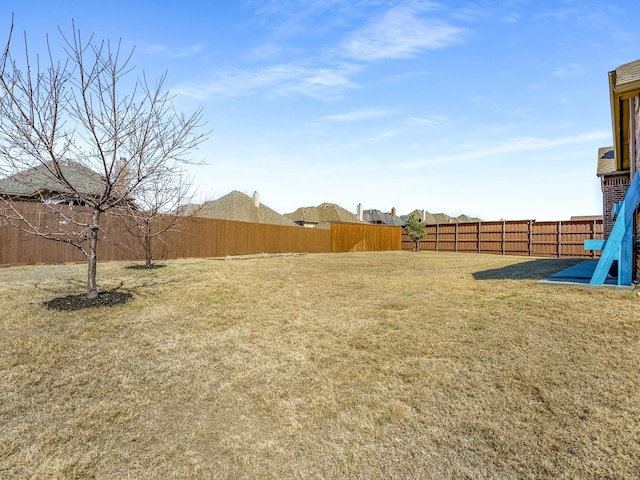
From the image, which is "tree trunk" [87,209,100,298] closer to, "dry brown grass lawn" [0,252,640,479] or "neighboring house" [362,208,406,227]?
"dry brown grass lawn" [0,252,640,479]

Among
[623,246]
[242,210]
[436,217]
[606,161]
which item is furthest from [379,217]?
[623,246]

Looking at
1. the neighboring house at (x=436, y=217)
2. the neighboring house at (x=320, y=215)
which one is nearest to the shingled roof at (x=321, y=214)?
the neighboring house at (x=320, y=215)

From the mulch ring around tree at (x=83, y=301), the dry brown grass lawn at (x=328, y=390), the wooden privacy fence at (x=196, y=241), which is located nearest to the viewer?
the dry brown grass lawn at (x=328, y=390)

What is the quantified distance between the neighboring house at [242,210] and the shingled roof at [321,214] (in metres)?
7.95

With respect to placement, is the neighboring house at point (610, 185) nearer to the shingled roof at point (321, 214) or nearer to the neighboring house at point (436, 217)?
the shingled roof at point (321, 214)

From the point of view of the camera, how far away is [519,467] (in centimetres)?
205

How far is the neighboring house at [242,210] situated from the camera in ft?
99.0

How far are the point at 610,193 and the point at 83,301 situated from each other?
17.5 meters

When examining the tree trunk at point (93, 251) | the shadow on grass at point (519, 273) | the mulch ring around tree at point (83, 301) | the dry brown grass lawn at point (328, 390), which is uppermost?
the tree trunk at point (93, 251)

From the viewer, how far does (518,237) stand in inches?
805

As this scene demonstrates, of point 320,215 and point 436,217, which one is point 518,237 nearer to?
point 320,215

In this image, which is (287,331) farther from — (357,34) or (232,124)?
(357,34)

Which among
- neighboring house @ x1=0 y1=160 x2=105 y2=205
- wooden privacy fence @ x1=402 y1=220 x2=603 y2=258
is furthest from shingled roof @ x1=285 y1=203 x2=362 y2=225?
neighboring house @ x1=0 y1=160 x2=105 y2=205

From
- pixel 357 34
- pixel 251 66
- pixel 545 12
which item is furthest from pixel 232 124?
pixel 545 12
